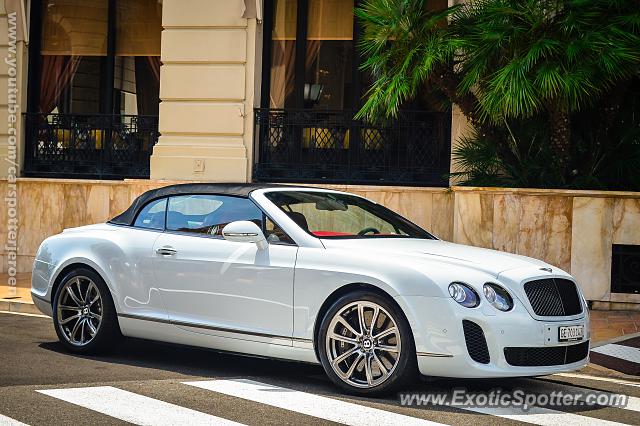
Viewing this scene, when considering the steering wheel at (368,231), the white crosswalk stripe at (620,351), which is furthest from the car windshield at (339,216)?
the white crosswalk stripe at (620,351)

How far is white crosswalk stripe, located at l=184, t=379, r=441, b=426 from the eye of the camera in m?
6.45

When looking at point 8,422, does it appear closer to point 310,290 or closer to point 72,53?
point 310,290

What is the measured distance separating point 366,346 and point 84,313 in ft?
9.71

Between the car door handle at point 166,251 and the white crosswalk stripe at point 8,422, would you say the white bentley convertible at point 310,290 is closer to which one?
the car door handle at point 166,251

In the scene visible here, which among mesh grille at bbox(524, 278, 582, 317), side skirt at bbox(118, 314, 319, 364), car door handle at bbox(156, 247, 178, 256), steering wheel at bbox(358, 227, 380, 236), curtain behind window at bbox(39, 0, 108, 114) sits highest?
curtain behind window at bbox(39, 0, 108, 114)

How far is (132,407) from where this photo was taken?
6719 millimetres

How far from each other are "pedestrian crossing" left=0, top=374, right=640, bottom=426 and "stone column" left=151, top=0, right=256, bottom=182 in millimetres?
9676

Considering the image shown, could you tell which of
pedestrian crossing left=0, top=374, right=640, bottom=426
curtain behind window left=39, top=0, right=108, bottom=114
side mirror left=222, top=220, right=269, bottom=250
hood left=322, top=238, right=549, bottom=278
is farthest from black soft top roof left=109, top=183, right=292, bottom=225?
curtain behind window left=39, top=0, right=108, bottom=114

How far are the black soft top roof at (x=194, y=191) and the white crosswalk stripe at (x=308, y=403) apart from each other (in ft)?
5.19

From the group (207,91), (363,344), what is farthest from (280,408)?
(207,91)

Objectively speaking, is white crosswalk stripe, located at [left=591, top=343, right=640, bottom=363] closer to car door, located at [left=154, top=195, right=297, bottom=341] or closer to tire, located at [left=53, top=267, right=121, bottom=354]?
car door, located at [left=154, top=195, right=297, bottom=341]

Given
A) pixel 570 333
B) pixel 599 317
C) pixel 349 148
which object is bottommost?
pixel 599 317

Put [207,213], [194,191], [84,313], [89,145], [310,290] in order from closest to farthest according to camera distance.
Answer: [310,290], [207,213], [194,191], [84,313], [89,145]

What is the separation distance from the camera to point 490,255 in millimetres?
7766
